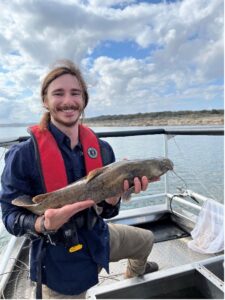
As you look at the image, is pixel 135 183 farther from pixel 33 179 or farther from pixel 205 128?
pixel 205 128

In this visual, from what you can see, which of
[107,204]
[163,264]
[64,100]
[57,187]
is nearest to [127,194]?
[107,204]

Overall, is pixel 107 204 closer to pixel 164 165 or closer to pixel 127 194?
pixel 127 194

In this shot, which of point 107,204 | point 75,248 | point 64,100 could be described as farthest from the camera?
point 107,204

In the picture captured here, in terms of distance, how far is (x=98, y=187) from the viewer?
230 cm

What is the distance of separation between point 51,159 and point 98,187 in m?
0.43

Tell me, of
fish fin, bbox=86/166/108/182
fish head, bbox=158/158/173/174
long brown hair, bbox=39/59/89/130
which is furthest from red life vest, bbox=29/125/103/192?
fish head, bbox=158/158/173/174

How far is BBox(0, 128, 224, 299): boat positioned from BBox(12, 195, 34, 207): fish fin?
0.82 m

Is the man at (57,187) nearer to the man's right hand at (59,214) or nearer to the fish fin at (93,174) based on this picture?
the man's right hand at (59,214)

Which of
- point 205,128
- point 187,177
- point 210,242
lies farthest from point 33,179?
point 187,177

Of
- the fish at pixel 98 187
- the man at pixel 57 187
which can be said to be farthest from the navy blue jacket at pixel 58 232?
the fish at pixel 98 187

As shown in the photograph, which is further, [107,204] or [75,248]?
[107,204]

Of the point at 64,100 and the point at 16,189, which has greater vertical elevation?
the point at 64,100

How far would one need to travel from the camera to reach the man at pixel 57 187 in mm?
2283

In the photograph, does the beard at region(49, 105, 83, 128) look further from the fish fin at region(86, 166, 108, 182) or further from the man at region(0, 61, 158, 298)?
the fish fin at region(86, 166, 108, 182)
